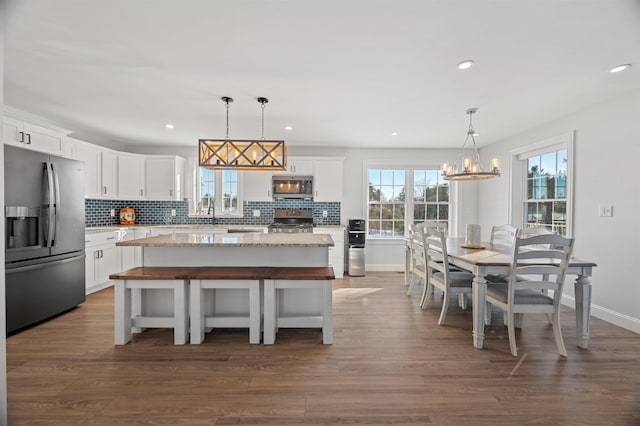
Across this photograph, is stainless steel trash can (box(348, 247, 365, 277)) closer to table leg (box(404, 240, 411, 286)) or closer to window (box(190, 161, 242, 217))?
table leg (box(404, 240, 411, 286))

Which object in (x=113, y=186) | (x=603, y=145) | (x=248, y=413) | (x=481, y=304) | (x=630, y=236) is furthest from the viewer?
(x=113, y=186)

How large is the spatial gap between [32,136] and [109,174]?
1622 mm

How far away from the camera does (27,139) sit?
3035mm

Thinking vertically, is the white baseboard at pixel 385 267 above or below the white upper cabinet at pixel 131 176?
below

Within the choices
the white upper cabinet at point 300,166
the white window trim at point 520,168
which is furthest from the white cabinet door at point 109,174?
the white window trim at point 520,168

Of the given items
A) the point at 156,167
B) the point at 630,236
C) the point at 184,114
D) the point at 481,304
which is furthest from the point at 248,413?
the point at 156,167

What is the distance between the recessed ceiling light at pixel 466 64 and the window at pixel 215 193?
4011 millimetres

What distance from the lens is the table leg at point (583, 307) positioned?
2441 mm

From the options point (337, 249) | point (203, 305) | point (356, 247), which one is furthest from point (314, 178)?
point (203, 305)

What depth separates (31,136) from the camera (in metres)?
3.08

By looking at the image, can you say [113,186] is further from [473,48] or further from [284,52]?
[473,48]

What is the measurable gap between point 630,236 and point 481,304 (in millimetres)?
1886

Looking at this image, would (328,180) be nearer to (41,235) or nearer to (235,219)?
(235,219)

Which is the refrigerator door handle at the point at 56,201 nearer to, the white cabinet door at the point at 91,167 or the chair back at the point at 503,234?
the white cabinet door at the point at 91,167
